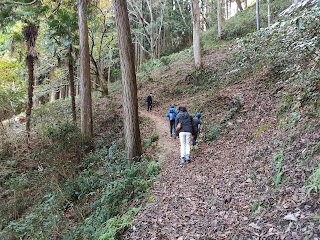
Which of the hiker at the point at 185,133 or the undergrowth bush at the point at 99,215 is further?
the hiker at the point at 185,133

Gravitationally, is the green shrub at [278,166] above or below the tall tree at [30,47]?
below

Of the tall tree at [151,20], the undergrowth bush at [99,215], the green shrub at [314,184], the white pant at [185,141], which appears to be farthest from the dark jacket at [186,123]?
the tall tree at [151,20]

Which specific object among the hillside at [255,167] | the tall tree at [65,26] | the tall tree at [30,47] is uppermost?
the tall tree at [65,26]

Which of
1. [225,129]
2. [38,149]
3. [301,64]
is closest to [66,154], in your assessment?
[38,149]

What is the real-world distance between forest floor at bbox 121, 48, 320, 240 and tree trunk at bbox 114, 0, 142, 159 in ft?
4.59

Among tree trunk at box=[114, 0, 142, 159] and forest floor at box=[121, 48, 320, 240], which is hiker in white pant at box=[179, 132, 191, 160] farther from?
tree trunk at box=[114, 0, 142, 159]

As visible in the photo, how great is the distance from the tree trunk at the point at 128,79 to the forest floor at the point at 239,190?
140 centimetres

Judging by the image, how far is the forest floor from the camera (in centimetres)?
299

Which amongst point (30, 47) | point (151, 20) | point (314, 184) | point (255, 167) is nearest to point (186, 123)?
point (255, 167)

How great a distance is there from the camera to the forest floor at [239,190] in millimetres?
2986

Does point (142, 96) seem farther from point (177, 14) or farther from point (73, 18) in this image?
point (177, 14)

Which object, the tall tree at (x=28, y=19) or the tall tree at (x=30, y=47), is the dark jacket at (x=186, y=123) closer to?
the tall tree at (x=28, y=19)

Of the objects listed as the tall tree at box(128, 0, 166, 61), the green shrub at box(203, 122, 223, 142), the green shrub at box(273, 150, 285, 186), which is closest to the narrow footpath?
the green shrub at box(273, 150, 285, 186)

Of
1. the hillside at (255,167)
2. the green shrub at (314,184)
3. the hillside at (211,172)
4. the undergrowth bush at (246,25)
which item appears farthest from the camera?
the undergrowth bush at (246,25)
